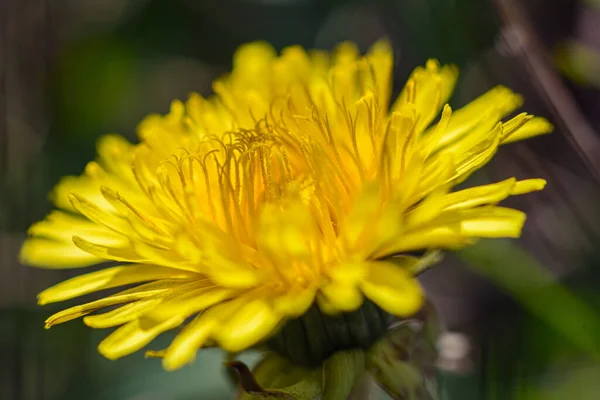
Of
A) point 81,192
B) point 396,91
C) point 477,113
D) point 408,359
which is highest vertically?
point 396,91

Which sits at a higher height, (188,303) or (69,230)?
(69,230)

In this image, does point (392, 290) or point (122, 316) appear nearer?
point (392, 290)

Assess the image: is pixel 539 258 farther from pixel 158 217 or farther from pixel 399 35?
pixel 158 217

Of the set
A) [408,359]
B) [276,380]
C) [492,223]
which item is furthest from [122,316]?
[492,223]

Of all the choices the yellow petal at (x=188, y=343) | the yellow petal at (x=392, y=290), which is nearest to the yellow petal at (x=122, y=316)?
the yellow petal at (x=188, y=343)

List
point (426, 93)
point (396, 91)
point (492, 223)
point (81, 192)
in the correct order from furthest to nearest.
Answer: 1. point (396, 91)
2. point (81, 192)
3. point (426, 93)
4. point (492, 223)

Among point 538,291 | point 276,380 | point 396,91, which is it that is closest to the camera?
point 276,380

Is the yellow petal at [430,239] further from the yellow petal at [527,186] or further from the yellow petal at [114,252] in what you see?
the yellow petal at [114,252]

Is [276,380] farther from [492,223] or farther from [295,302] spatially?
[492,223]

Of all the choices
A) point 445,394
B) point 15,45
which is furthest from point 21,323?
point 445,394
